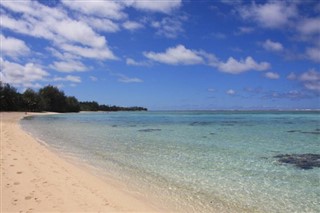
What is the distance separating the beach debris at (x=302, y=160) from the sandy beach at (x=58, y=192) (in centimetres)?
741

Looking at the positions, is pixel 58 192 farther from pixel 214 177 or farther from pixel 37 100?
pixel 37 100

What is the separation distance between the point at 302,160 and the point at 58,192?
33.2ft

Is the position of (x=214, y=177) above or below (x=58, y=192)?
below

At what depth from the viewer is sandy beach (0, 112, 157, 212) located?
6648 mm

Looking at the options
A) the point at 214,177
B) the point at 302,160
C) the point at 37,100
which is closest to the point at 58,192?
the point at 214,177

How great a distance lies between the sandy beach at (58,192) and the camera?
262 inches

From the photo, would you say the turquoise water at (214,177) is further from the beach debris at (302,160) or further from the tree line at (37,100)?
the tree line at (37,100)

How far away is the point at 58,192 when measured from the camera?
767 centimetres

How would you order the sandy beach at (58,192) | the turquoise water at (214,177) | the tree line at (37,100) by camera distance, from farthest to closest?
the tree line at (37,100)
the turquoise water at (214,177)
the sandy beach at (58,192)

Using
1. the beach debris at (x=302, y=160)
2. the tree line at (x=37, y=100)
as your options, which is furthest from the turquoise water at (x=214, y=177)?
the tree line at (x=37, y=100)

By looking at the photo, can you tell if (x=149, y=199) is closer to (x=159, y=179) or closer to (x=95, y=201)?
(x=95, y=201)

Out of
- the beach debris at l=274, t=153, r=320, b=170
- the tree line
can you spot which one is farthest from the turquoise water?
the tree line

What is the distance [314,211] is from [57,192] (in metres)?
6.04

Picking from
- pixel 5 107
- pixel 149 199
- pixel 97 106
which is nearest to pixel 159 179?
pixel 149 199
